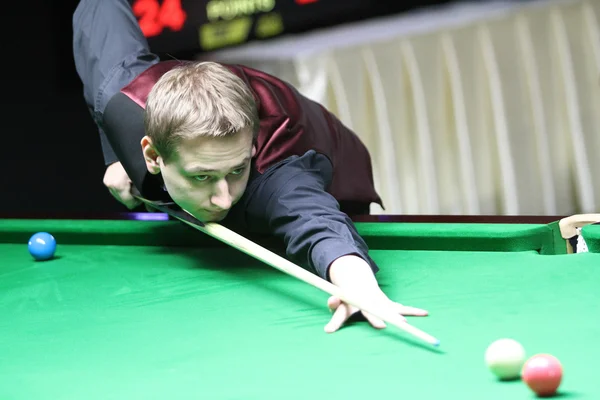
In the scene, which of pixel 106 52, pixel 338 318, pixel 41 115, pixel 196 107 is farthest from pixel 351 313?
pixel 41 115

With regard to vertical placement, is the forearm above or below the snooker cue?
above

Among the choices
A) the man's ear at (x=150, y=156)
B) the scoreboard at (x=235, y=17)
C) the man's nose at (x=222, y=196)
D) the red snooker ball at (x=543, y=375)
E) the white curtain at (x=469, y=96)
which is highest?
the scoreboard at (x=235, y=17)

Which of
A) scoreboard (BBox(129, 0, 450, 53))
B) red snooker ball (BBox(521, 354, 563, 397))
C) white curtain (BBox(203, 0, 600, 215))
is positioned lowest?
white curtain (BBox(203, 0, 600, 215))

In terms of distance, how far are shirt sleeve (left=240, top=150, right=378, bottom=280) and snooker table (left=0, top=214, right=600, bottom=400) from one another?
9 cm

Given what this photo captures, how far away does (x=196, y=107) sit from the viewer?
177 cm

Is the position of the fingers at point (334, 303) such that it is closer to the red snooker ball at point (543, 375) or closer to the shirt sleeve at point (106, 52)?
the red snooker ball at point (543, 375)

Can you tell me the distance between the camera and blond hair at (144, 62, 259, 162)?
1.76m

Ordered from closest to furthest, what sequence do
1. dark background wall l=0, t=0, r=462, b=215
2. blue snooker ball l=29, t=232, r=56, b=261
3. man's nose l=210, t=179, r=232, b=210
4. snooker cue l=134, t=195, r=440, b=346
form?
snooker cue l=134, t=195, r=440, b=346
man's nose l=210, t=179, r=232, b=210
blue snooker ball l=29, t=232, r=56, b=261
dark background wall l=0, t=0, r=462, b=215

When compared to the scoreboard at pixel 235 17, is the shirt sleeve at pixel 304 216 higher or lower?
lower

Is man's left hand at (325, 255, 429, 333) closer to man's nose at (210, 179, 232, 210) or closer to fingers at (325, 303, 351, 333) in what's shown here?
fingers at (325, 303, 351, 333)

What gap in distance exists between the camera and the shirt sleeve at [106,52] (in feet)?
8.09

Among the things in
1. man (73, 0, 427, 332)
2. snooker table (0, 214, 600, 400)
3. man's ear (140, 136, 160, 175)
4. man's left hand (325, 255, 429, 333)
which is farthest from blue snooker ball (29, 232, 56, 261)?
man's left hand (325, 255, 429, 333)

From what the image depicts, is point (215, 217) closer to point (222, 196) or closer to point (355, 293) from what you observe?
point (222, 196)

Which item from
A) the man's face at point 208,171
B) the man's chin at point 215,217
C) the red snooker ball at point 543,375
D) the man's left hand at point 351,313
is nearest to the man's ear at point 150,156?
the man's face at point 208,171
